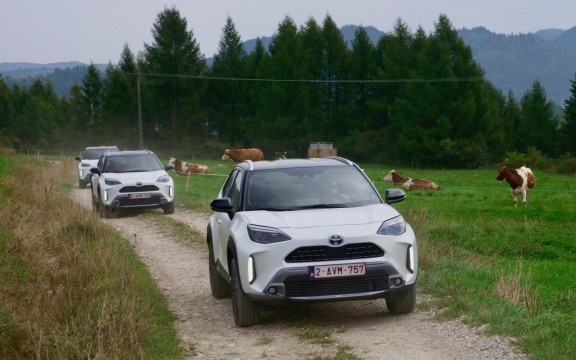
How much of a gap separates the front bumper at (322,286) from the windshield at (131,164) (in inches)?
571

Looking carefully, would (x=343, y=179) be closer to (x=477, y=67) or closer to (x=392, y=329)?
(x=392, y=329)

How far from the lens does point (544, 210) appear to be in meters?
19.8

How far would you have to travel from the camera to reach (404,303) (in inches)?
307

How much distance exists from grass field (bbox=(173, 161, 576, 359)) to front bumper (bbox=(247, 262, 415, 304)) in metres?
1.04

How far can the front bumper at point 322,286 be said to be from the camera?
23.4 ft

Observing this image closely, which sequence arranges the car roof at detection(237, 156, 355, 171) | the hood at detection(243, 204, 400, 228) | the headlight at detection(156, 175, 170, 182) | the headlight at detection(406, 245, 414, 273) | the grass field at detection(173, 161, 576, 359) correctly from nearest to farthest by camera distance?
the grass field at detection(173, 161, 576, 359) → the hood at detection(243, 204, 400, 228) → the headlight at detection(406, 245, 414, 273) → the car roof at detection(237, 156, 355, 171) → the headlight at detection(156, 175, 170, 182)

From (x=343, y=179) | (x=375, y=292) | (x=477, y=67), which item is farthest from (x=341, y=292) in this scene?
(x=477, y=67)

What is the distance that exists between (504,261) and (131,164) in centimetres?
1248

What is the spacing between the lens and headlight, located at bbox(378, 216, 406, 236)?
741 centimetres

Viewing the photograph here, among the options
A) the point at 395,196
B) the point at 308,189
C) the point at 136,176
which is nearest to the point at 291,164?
the point at 308,189

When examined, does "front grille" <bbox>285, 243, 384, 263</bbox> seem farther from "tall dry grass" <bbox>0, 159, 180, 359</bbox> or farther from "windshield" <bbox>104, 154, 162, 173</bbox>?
"windshield" <bbox>104, 154, 162, 173</bbox>

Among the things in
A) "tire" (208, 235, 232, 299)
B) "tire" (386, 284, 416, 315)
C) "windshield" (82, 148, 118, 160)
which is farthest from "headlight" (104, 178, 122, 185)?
"tire" (386, 284, 416, 315)

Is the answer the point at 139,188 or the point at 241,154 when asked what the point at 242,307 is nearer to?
the point at 139,188

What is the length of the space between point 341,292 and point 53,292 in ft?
10.9
